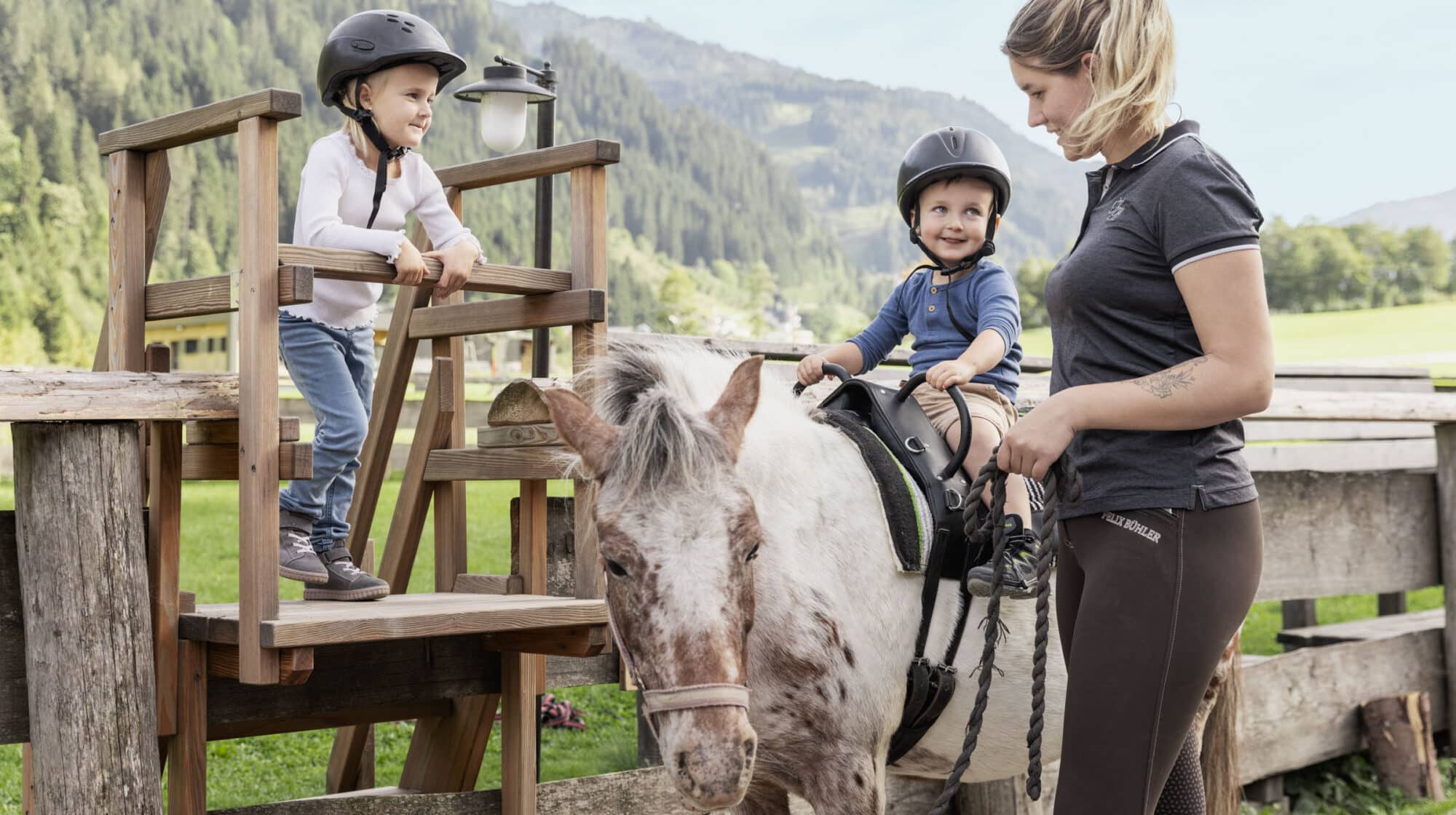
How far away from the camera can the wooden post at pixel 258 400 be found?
2771mm

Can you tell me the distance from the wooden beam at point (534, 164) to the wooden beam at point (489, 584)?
122 cm

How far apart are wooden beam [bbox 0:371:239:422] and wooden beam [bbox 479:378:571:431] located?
66 centimetres

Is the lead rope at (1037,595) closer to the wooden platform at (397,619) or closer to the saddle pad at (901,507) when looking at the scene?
the saddle pad at (901,507)

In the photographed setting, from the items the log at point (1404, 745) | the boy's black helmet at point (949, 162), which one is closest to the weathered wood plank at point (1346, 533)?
the log at point (1404, 745)

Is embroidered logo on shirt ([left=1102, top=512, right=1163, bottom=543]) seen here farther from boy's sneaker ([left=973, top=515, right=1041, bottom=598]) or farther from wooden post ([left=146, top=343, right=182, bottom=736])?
wooden post ([left=146, top=343, right=182, bottom=736])

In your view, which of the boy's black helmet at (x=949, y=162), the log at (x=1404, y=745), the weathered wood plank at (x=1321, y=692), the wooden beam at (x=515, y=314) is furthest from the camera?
the log at (x=1404, y=745)

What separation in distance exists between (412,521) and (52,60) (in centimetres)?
9635

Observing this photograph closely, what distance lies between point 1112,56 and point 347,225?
6.40 ft

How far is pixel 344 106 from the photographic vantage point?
3369 mm

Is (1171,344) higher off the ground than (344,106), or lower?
lower

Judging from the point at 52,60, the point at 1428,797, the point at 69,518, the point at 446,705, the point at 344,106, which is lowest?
the point at 1428,797

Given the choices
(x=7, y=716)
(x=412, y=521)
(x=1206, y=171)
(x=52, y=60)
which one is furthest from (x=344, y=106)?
(x=52, y=60)

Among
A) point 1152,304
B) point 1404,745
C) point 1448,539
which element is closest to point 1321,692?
point 1404,745

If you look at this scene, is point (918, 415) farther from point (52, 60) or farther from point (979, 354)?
point (52, 60)
